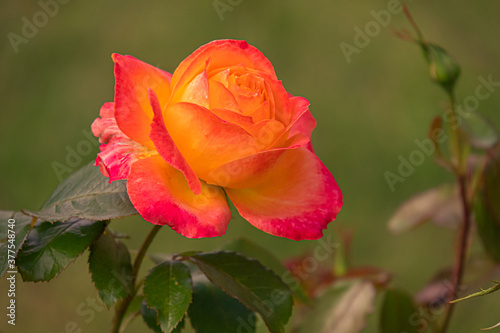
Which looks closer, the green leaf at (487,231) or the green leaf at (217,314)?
the green leaf at (217,314)

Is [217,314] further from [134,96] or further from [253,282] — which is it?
[134,96]

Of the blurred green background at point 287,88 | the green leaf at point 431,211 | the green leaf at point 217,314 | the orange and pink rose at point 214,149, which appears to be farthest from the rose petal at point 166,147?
the blurred green background at point 287,88

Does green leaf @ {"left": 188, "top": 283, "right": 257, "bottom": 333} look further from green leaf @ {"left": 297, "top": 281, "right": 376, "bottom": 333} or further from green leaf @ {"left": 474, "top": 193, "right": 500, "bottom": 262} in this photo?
green leaf @ {"left": 474, "top": 193, "right": 500, "bottom": 262}

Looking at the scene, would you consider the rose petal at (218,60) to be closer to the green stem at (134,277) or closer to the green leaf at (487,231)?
the green stem at (134,277)

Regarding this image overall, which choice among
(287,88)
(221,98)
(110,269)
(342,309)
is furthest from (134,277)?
(287,88)

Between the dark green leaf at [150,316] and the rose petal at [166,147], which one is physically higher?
the rose petal at [166,147]

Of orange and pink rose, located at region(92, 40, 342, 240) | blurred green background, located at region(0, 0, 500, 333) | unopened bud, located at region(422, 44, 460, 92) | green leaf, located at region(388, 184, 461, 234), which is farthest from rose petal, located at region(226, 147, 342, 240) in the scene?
blurred green background, located at region(0, 0, 500, 333)

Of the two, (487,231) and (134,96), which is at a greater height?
(134,96)

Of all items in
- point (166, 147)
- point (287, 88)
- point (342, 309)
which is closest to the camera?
point (166, 147)
